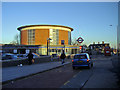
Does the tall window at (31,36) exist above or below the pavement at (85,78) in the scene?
above

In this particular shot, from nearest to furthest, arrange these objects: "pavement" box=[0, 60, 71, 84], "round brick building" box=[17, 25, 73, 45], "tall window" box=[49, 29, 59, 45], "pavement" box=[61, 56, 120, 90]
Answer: "pavement" box=[61, 56, 120, 90]
"pavement" box=[0, 60, 71, 84]
"round brick building" box=[17, 25, 73, 45]
"tall window" box=[49, 29, 59, 45]

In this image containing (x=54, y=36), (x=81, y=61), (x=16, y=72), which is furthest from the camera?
(x=54, y=36)

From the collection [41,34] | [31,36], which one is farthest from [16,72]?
[31,36]

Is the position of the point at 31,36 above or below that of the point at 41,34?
below

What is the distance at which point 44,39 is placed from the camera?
237ft

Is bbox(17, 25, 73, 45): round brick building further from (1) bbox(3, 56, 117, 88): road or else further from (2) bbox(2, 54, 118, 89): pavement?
(1) bbox(3, 56, 117, 88): road

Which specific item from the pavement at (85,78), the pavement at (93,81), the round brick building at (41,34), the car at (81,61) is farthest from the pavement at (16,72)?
the round brick building at (41,34)

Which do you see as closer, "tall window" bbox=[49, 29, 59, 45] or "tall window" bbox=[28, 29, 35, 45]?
"tall window" bbox=[28, 29, 35, 45]

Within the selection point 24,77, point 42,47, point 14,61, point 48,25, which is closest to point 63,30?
point 48,25

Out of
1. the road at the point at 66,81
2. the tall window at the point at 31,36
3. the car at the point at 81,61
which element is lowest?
the road at the point at 66,81

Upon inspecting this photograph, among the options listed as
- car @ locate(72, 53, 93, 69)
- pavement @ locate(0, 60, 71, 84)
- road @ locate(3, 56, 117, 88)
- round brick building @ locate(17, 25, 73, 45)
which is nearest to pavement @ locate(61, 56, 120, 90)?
road @ locate(3, 56, 117, 88)

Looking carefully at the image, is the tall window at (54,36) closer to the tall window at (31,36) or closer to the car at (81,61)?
the tall window at (31,36)

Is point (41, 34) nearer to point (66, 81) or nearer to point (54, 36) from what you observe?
point (54, 36)

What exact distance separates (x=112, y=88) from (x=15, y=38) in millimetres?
70244
